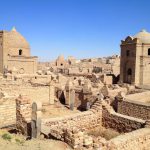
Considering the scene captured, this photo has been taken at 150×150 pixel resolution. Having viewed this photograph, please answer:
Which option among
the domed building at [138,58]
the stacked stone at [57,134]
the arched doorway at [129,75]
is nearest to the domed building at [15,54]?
the domed building at [138,58]

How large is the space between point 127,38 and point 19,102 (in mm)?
24807

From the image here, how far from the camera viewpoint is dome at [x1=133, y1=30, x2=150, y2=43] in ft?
99.4

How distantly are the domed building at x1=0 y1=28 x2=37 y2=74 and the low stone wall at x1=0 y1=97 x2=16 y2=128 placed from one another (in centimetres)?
1829

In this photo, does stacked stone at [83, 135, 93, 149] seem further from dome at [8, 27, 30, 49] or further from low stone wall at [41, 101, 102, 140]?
dome at [8, 27, 30, 49]

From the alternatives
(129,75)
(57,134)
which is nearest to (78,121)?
(57,134)

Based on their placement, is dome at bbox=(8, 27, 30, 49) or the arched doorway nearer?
dome at bbox=(8, 27, 30, 49)

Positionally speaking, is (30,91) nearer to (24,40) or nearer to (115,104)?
(115,104)

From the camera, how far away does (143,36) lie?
101 feet

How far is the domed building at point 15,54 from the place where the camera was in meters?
28.5

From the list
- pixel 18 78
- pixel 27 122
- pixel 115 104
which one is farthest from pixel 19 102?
pixel 18 78

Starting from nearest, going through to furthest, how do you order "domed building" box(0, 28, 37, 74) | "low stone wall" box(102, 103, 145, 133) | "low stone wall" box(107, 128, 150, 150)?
"low stone wall" box(107, 128, 150, 150)
"low stone wall" box(102, 103, 145, 133)
"domed building" box(0, 28, 37, 74)

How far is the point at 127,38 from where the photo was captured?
30938mm

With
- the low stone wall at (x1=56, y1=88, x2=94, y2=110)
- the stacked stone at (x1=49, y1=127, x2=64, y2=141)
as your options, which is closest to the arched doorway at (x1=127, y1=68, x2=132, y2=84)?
the low stone wall at (x1=56, y1=88, x2=94, y2=110)

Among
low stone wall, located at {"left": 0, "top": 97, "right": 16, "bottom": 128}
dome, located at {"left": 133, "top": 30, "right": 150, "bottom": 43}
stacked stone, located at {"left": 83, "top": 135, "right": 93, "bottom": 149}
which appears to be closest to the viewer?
stacked stone, located at {"left": 83, "top": 135, "right": 93, "bottom": 149}
